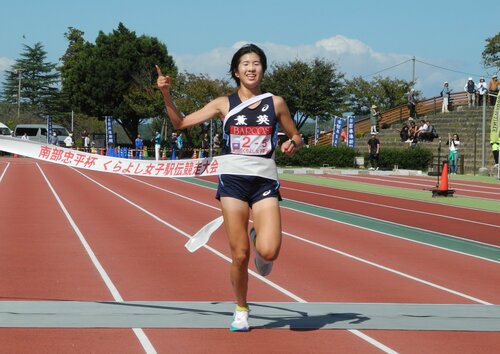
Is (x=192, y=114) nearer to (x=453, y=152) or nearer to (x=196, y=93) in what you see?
(x=453, y=152)

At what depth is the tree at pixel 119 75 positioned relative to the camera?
257 feet

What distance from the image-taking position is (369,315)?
25.2 feet

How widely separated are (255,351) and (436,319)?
197cm

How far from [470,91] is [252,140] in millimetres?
48288

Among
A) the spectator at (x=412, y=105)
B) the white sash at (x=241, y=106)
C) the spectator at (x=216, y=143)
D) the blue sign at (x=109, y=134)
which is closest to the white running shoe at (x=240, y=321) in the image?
the white sash at (x=241, y=106)

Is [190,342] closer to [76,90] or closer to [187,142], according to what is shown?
[187,142]

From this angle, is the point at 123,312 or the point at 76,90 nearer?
the point at 123,312

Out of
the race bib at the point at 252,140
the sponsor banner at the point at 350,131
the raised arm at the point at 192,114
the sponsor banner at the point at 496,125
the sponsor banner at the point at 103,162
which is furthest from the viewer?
the sponsor banner at the point at 350,131

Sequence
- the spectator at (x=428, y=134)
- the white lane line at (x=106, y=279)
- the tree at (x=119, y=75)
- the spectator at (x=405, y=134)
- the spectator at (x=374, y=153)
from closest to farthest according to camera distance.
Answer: the white lane line at (x=106, y=279), the spectator at (x=374, y=153), the spectator at (x=428, y=134), the spectator at (x=405, y=134), the tree at (x=119, y=75)

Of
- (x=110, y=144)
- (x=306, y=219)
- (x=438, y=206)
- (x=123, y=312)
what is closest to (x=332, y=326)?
(x=123, y=312)

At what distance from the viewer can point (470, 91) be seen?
5309 centimetres

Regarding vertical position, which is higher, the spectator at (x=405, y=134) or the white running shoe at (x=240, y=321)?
the spectator at (x=405, y=134)

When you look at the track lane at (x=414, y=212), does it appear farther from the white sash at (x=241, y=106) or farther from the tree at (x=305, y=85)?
the tree at (x=305, y=85)

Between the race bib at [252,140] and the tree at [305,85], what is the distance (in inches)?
2661
